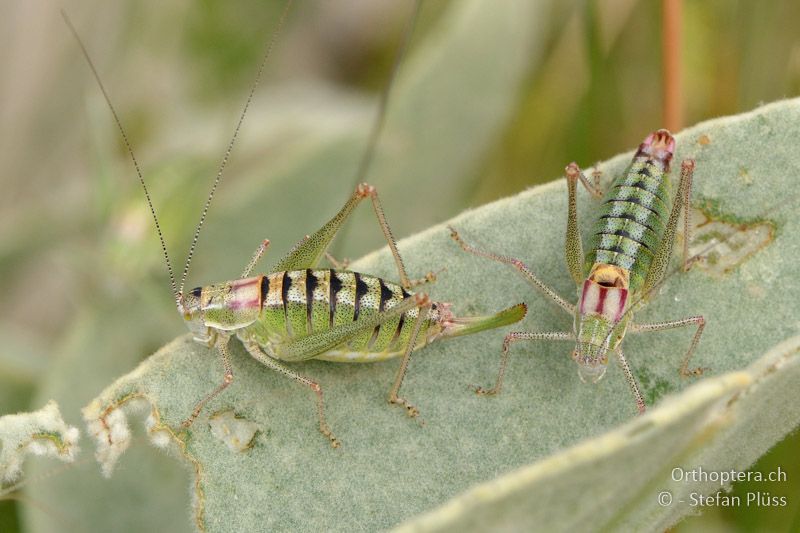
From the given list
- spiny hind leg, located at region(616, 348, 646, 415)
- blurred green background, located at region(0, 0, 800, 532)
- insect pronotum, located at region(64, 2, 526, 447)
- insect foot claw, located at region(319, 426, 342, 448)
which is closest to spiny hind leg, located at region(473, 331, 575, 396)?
insect pronotum, located at region(64, 2, 526, 447)

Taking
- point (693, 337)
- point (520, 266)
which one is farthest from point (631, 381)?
point (520, 266)

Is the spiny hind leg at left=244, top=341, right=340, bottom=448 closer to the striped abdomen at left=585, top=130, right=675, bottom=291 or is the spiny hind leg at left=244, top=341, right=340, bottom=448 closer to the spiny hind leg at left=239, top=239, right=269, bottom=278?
the spiny hind leg at left=239, top=239, right=269, bottom=278

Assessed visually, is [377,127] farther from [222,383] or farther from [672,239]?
[222,383]

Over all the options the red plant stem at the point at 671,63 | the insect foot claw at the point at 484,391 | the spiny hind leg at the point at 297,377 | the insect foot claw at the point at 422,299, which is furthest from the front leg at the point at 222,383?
the red plant stem at the point at 671,63

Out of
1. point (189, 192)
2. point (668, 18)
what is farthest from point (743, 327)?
point (189, 192)

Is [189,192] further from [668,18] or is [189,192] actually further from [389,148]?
[668,18]

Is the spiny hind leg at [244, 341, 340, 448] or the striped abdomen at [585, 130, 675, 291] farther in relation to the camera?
the striped abdomen at [585, 130, 675, 291]
